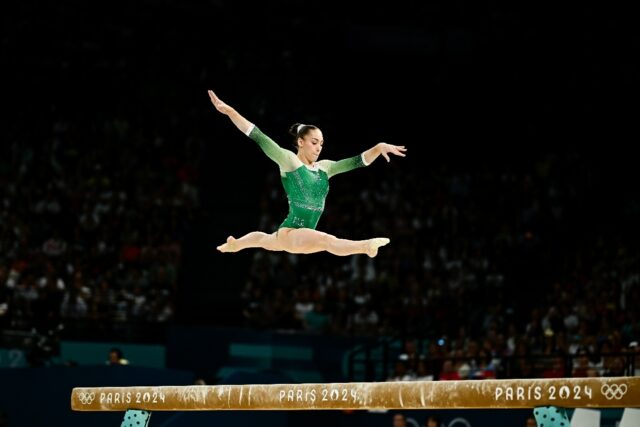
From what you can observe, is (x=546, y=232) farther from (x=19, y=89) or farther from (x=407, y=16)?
(x=19, y=89)

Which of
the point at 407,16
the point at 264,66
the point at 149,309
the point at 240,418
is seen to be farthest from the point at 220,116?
the point at 407,16

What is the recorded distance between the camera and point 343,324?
1712 cm

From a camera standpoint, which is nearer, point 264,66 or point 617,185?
point 264,66

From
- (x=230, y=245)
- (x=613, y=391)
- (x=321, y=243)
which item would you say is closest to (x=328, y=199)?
(x=230, y=245)

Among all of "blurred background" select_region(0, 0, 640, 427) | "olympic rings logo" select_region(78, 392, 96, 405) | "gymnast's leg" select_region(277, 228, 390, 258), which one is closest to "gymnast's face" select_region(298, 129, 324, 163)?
"gymnast's leg" select_region(277, 228, 390, 258)

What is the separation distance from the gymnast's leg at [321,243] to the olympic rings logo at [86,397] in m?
1.96

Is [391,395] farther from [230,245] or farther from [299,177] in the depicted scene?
[230,245]

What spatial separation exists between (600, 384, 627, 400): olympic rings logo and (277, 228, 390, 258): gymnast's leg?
2154 millimetres

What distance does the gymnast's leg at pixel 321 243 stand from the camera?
26.6 feet

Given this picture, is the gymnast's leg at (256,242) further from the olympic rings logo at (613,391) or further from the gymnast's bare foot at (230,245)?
the olympic rings logo at (613,391)

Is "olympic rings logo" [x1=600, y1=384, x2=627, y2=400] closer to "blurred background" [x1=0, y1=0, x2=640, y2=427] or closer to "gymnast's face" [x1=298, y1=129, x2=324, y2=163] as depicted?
"gymnast's face" [x1=298, y1=129, x2=324, y2=163]

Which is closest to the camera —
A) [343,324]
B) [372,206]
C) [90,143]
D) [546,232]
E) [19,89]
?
[343,324]

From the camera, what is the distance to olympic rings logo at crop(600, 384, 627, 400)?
252 inches

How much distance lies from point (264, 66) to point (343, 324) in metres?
4.25
